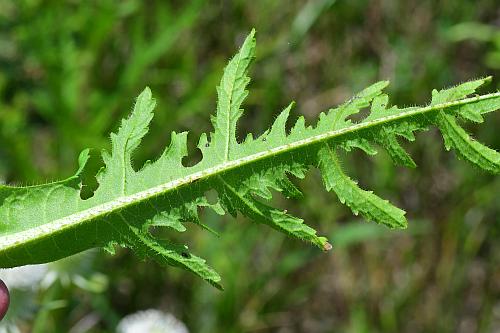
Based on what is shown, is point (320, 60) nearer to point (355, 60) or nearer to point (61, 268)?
point (355, 60)

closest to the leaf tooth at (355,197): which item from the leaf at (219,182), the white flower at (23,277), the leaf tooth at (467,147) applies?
the leaf at (219,182)

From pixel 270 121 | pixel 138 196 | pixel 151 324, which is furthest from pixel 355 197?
pixel 270 121

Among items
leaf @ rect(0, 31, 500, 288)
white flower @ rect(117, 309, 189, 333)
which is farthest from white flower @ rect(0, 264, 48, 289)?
leaf @ rect(0, 31, 500, 288)

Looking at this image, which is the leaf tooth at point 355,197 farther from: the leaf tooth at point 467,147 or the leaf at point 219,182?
the leaf tooth at point 467,147

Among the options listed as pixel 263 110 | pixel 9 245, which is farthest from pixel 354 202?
pixel 263 110

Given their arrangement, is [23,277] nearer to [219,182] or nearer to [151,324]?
[151,324]

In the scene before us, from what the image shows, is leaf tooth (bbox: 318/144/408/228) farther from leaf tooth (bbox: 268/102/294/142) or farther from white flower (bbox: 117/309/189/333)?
white flower (bbox: 117/309/189/333)

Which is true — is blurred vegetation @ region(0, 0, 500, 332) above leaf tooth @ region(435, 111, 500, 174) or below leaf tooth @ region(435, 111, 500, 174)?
above
